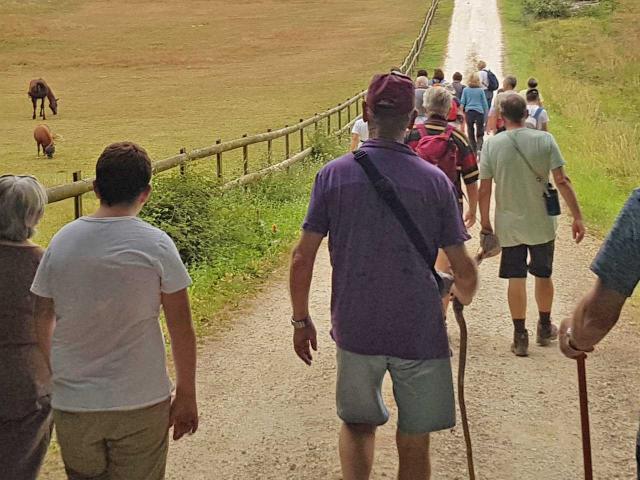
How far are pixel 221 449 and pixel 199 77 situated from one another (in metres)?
34.6

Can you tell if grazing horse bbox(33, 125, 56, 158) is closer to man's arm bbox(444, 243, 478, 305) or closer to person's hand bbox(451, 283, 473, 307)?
person's hand bbox(451, 283, 473, 307)

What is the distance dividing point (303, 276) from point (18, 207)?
3.69ft

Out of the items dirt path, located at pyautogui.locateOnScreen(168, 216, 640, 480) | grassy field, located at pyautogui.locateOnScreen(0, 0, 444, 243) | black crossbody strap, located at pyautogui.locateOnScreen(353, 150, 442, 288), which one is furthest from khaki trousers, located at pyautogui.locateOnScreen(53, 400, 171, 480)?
grassy field, located at pyautogui.locateOnScreen(0, 0, 444, 243)

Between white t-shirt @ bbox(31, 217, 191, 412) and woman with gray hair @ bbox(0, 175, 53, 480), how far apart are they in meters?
0.29

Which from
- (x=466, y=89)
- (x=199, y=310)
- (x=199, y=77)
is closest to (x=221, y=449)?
(x=199, y=310)

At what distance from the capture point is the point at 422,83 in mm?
11930

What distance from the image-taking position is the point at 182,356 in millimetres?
3312

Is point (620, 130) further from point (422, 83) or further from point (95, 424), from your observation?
point (95, 424)

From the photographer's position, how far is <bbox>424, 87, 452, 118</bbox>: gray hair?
575 cm

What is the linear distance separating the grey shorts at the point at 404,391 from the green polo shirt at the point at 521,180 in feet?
10.1

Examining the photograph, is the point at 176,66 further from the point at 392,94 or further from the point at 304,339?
the point at 392,94

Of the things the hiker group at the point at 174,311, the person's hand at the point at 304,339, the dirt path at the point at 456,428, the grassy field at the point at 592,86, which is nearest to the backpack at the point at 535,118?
the grassy field at the point at 592,86

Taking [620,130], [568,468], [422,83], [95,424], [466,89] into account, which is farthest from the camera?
[620,130]

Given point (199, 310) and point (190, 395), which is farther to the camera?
point (199, 310)
